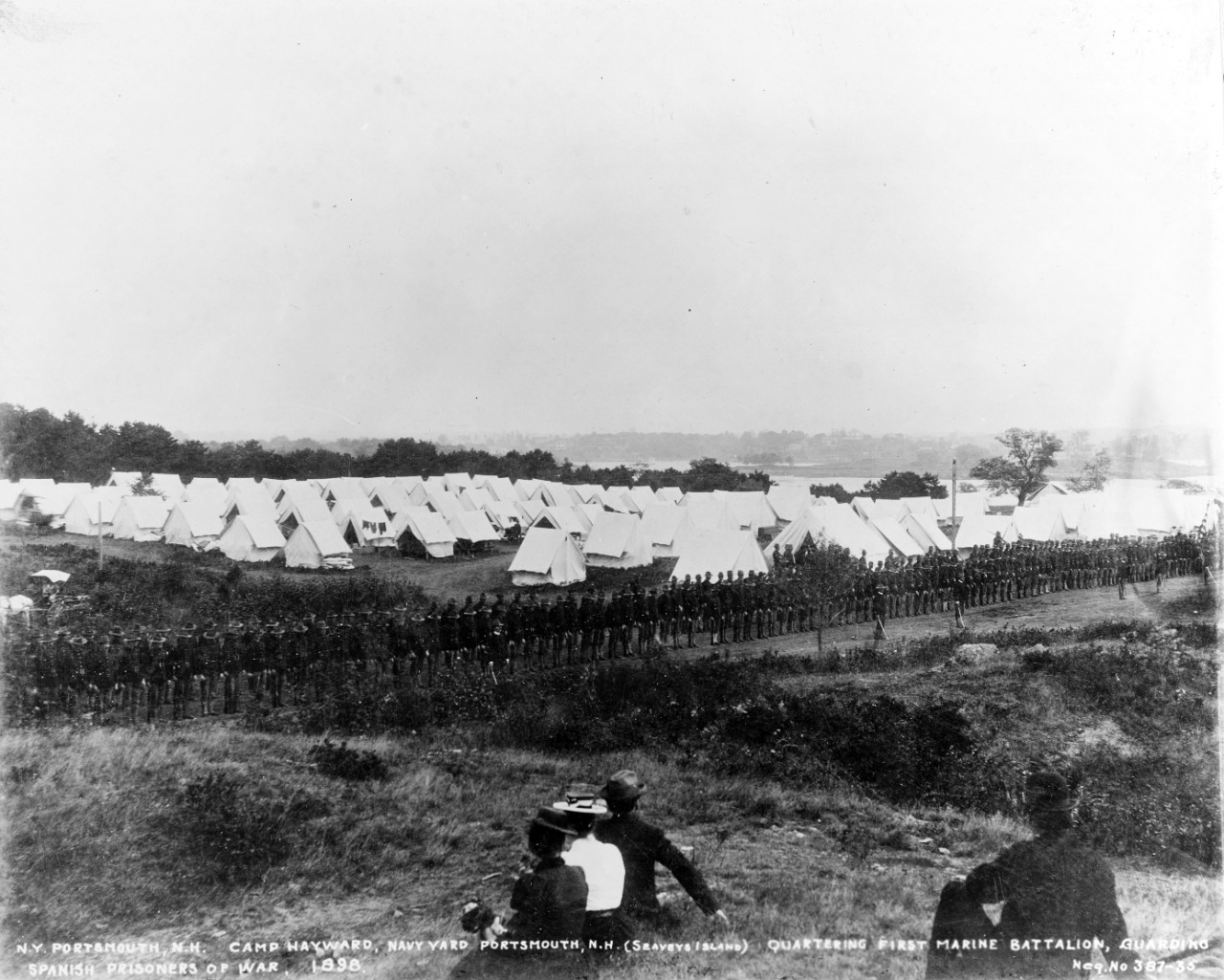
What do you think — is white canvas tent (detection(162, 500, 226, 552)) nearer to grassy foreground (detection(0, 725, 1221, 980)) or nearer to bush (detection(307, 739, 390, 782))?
grassy foreground (detection(0, 725, 1221, 980))

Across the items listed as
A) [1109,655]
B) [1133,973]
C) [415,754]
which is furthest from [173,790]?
[1109,655]

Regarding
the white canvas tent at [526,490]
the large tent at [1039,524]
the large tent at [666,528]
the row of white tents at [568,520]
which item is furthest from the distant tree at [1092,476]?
the white canvas tent at [526,490]

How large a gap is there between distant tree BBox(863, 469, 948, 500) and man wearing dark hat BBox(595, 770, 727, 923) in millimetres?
30009

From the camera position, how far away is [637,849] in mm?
3311

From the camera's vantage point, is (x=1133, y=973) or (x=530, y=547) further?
(x=530, y=547)

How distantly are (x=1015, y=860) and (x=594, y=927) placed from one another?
1.74m

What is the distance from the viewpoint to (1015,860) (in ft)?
10.2

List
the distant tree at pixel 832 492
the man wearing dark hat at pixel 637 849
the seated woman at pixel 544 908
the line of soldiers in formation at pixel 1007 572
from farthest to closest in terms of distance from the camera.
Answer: the distant tree at pixel 832 492
the line of soldiers in formation at pixel 1007 572
the man wearing dark hat at pixel 637 849
the seated woman at pixel 544 908

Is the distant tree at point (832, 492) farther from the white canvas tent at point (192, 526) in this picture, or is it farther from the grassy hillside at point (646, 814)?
the grassy hillside at point (646, 814)

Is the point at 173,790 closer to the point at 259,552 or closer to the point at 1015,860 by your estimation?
the point at 1015,860

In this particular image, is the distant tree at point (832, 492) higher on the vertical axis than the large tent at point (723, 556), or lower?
higher

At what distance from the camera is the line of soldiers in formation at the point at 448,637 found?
9.24 m

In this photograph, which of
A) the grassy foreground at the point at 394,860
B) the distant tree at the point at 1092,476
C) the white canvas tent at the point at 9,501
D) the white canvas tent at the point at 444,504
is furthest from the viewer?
the white canvas tent at the point at 444,504

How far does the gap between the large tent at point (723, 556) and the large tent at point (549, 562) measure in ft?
11.1
